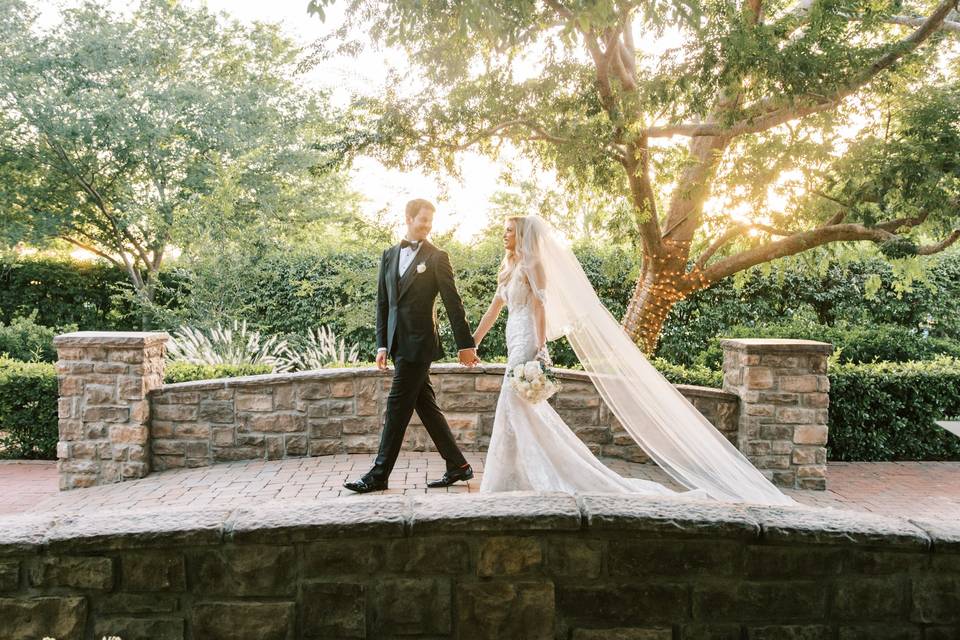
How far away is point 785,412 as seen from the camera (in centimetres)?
617

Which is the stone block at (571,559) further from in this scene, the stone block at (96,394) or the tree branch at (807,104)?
the tree branch at (807,104)

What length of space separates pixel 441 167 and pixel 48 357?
6972 millimetres

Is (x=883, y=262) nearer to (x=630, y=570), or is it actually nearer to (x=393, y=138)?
(x=393, y=138)

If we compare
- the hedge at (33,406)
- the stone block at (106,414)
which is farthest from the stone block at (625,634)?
the hedge at (33,406)

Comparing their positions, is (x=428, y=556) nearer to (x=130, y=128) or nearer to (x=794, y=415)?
(x=794, y=415)

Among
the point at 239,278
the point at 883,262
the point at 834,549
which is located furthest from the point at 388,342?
the point at 883,262

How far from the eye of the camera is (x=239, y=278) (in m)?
10.7

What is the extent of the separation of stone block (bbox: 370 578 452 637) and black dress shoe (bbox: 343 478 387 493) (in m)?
2.54

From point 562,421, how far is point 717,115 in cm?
361

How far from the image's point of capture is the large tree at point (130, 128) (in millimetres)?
13477

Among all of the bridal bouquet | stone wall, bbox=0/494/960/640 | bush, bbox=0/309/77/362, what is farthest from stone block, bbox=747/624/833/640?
bush, bbox=0/309/77/362

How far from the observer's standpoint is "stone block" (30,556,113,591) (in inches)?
96.7

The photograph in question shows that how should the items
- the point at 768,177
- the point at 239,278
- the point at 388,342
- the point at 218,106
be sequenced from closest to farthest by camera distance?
the point at 388,342 < the point at 768,177 < the point at 239,278 < the point at 218,106

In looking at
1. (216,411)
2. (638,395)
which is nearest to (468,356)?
(638,395)
